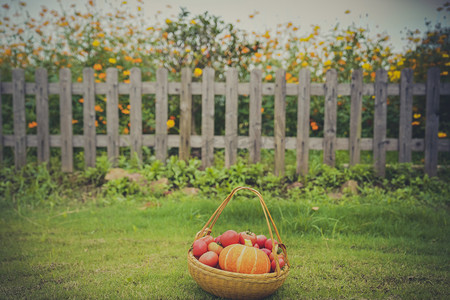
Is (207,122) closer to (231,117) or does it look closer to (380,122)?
(231,117)

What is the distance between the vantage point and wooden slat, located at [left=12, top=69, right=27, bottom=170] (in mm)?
6137

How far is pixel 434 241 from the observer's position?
351cm

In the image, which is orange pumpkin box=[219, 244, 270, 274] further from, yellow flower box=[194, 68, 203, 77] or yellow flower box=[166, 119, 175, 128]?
yellow flower box=[194, 68, 203, 77]

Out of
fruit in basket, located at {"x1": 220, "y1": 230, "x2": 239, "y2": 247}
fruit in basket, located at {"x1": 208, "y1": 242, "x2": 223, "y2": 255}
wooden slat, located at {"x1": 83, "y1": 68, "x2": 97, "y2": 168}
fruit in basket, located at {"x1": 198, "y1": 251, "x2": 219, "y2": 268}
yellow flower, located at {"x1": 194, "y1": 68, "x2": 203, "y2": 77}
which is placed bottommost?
fruit in basket, located at {"x1": 198, "y1": 251, "x2": 219, "y2": 268}

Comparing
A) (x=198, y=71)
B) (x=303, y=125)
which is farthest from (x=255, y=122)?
(x=198, y=71)

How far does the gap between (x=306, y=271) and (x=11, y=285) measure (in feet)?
6.39

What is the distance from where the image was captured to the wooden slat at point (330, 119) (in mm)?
5633

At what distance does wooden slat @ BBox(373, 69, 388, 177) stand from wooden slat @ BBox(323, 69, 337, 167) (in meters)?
0.61

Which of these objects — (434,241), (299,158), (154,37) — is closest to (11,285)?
(434,241)

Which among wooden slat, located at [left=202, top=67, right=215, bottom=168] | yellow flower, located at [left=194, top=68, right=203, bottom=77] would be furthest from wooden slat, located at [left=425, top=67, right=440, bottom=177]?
yellow flower, located at [left=194, top=68, right=203, bottom=77]

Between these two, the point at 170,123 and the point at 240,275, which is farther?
the point at 170,123

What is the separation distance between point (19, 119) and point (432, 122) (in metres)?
6.29

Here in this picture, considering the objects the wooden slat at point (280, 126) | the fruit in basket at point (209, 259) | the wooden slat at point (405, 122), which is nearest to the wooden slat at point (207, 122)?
the wooden slat at point (280, 126)

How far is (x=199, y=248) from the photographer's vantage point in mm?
2316
